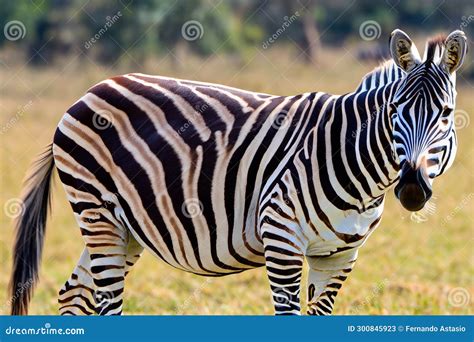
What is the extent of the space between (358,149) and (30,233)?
264cm

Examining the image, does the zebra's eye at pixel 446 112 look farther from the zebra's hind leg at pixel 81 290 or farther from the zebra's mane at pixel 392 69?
the zebra's hind leg at pixel 81 290

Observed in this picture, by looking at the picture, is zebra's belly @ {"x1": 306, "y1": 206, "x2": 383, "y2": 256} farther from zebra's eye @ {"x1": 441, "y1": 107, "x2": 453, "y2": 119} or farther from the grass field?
zebra's eye @ {"x1": 441, "y1": 107, "x2": 453, "y2": 119}

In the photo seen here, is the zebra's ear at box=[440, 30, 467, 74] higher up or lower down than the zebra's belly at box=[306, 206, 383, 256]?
higher up

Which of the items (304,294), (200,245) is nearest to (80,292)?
(200,245)

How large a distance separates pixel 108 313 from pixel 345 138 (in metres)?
1.92

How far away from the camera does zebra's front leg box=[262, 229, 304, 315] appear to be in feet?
15.7

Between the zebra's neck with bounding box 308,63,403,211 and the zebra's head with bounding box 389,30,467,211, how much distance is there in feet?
0.56

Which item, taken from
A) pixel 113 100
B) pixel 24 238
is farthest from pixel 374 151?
pixel 24 238

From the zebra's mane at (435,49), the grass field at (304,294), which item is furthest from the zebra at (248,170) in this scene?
the grass field at (304,294)

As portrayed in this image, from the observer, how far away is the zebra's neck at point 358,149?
474 centimetres

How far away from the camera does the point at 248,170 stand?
16.7 ft

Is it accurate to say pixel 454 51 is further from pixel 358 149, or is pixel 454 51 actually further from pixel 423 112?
pixel 358 149

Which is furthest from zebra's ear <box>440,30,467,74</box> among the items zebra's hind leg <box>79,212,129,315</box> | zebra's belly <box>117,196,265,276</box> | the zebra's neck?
zebra's hind leg <box>79,212,129,315</box>

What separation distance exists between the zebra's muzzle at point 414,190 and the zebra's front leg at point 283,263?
78cm
